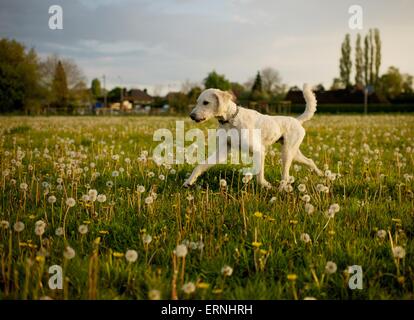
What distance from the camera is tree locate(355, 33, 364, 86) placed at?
8214 cm

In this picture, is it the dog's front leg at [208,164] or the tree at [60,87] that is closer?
the dog's front leg at [208,164]

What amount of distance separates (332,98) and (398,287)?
3552 inches

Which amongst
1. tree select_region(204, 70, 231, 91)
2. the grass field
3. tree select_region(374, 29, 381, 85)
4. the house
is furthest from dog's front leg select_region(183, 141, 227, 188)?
the house

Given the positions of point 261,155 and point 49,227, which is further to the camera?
point 261,155

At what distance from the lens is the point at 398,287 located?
112 inches

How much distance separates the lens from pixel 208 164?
5.82m

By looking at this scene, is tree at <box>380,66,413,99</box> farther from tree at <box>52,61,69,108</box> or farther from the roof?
the roof

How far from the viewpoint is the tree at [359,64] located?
269 feet

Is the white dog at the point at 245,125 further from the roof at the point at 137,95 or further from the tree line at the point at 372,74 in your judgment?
the roof at the point at 137,95

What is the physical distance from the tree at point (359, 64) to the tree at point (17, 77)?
64629 mm

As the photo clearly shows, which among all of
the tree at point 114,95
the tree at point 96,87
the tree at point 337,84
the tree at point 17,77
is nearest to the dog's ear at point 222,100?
the tree at point 17,77

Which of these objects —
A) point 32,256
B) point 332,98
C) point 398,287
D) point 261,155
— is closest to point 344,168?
point 261,155

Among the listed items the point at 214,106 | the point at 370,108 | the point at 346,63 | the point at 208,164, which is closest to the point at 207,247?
the point at 208,164
